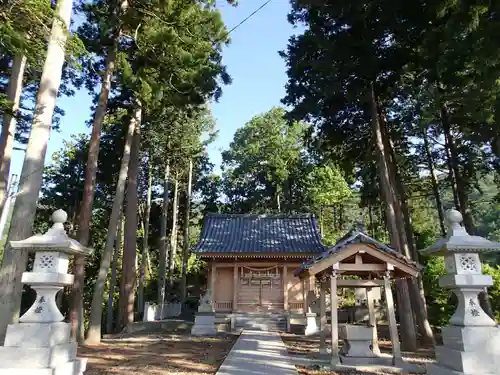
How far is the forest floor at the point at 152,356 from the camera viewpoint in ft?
21.6

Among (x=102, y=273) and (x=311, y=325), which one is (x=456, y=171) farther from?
(x=102, y=273)

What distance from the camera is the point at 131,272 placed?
1434cm

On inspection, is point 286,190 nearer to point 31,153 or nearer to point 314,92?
point 314,92

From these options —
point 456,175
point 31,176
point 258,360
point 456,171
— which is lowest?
point 258,360

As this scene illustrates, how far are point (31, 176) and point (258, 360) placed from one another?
5.49m

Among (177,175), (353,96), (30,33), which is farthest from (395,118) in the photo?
(177,175)

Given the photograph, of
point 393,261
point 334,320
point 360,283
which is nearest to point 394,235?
point 360,283

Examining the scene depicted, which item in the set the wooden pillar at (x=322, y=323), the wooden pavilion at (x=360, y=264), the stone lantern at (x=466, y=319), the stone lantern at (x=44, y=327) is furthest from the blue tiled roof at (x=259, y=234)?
the stone lantern at (x=44, y=327)

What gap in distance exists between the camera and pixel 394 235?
400 inches

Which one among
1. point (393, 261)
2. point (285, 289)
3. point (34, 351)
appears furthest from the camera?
point (285, 289)

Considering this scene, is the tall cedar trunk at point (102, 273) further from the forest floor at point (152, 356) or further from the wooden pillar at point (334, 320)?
the wooden pillar at point (334, 320)

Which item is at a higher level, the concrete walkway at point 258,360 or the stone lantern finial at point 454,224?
the stone lantern finial at point 454,224

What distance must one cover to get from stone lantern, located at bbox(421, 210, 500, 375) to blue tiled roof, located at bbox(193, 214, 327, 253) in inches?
420

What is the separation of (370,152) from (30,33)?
10.6 metres
